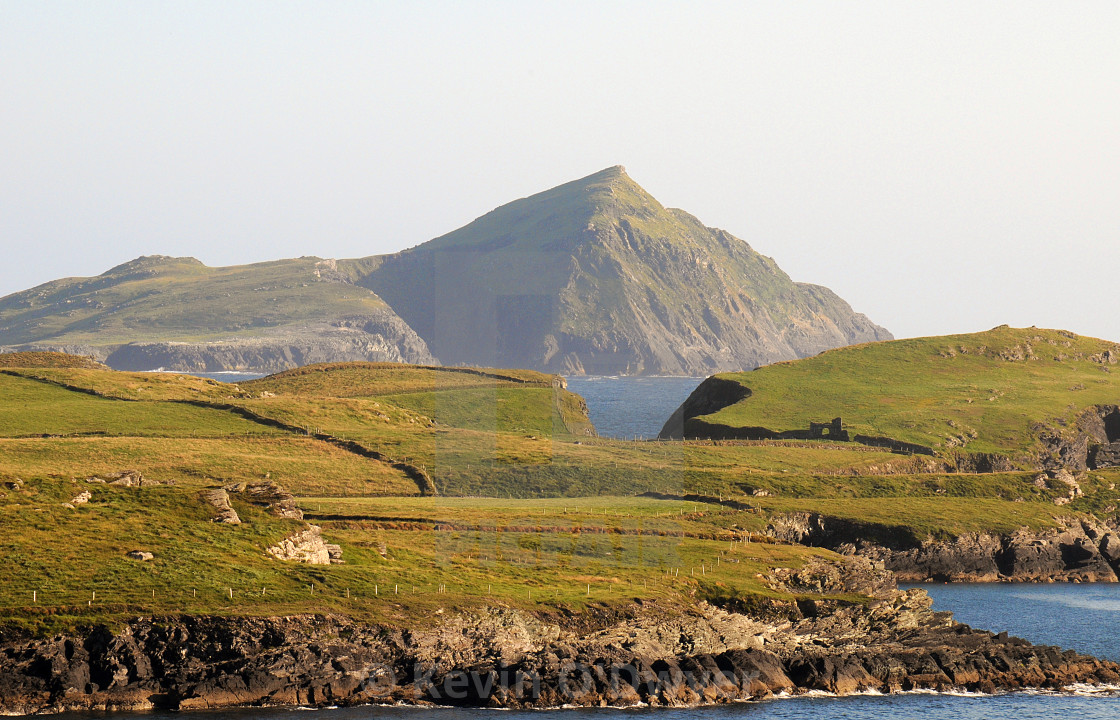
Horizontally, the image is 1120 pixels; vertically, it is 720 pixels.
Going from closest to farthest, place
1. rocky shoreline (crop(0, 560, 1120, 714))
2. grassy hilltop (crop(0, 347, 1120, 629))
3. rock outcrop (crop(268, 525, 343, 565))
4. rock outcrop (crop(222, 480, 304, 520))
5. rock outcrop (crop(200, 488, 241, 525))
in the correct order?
rocky shoreline (crop(0, 560, 1120, 714)), grassy hilltop (crop(0, 347, 1120, 629)), rock outcrop (crop(268, 525, 343, 565)), rock outcrop (crop(200, 488, 241, 525)), rock outcrop (crop(222, 480, 304, 520))

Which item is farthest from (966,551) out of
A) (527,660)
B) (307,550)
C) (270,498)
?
(270,498)

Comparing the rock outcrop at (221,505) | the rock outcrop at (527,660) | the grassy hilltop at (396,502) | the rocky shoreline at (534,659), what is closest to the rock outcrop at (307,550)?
the grassy hilltop at (396,502)

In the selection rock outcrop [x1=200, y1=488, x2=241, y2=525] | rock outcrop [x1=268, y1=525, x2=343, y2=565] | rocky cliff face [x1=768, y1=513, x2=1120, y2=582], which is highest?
rock outcrop [x1=200, y1=488, x2=241, y2=525]

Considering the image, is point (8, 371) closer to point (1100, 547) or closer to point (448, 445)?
point (448, 445)

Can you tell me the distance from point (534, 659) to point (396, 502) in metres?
47.6

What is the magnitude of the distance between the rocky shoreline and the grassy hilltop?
228cm

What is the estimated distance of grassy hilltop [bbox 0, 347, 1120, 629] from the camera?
80875 millimetres

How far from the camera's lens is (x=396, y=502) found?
12088 cm

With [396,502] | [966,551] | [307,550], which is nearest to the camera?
[307,550]

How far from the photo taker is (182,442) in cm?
14350

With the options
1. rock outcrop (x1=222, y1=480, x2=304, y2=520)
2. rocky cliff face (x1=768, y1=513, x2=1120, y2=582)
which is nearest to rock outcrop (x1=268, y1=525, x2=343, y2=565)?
rock outcrop (x1=222, y1=480, x2=304, y2=520)

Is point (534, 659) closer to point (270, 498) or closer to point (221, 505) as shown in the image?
point (221, 505)

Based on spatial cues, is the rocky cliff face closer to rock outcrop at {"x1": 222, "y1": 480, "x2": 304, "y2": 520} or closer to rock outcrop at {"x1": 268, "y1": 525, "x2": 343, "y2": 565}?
rock outcrop at {"x1": 222, "y1": 480, "x2": 304, "y2": 520}

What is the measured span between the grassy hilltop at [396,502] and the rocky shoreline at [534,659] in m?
2.28
